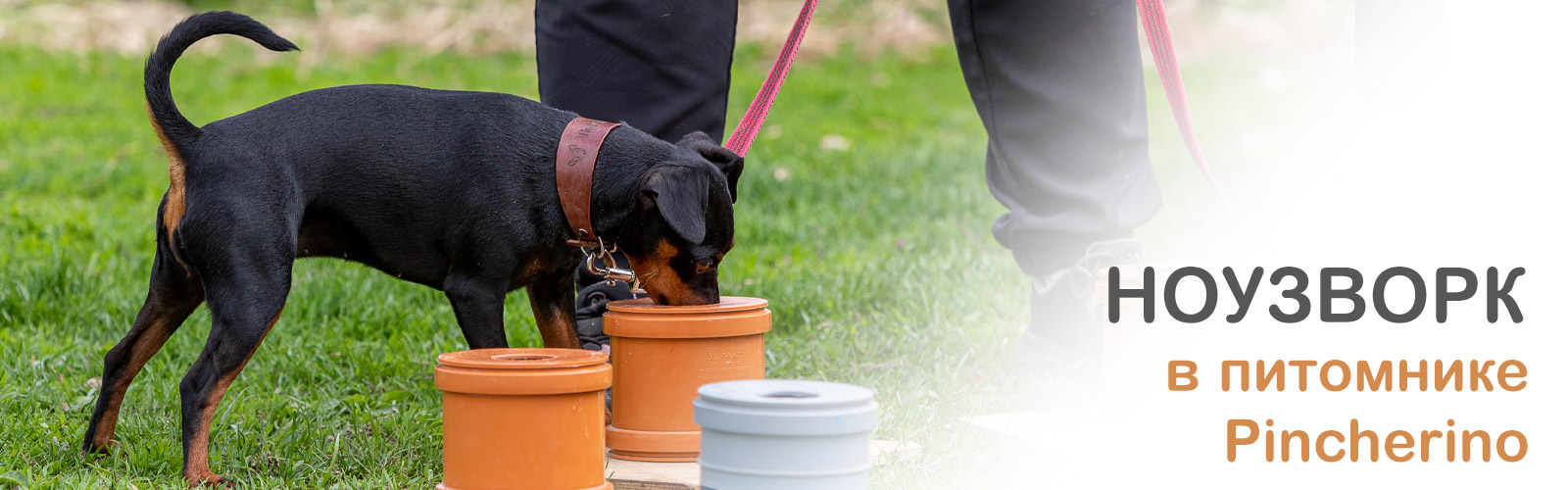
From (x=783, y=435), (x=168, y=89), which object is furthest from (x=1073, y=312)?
(x=168, y=89)

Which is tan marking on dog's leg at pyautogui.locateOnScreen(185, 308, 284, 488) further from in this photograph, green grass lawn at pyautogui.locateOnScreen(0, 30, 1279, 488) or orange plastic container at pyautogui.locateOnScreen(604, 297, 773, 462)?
orange plastic container at pyautogui.locateOnScreen(604, 297, 773, 462)

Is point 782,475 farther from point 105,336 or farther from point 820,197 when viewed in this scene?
point 820,197

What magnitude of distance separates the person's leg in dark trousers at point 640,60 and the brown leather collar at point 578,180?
0.97 feet

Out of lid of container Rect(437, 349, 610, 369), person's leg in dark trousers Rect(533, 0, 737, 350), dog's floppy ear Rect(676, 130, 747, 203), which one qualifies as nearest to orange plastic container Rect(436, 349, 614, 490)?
lid of container Rect(437, 349, 610, 369)

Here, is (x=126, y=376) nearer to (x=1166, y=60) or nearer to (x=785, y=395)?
(x=785, y=395)

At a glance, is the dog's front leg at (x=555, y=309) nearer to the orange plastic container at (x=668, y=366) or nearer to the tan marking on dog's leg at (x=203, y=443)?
the orange plastic container at (x=668, y=366)

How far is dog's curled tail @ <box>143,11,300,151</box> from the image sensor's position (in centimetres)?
234

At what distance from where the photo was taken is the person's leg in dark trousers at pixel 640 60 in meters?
2.78

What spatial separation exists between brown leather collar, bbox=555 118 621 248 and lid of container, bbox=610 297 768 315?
0.13 metres

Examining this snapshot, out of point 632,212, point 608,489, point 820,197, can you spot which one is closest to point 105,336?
point 632,212

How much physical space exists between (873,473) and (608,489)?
0.56 metres

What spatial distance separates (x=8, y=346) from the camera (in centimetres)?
320

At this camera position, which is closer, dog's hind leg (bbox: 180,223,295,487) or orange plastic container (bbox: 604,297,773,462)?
dog's hind leg (bbox: 180,223,295,487)

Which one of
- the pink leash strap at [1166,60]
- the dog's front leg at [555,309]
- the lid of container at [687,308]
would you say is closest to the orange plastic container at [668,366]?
the lid of container at [687,308]
